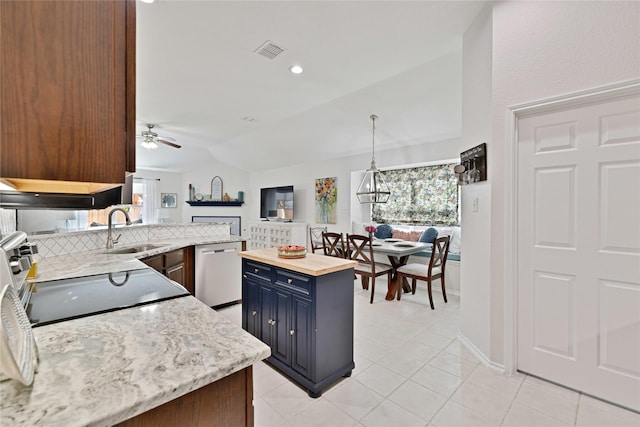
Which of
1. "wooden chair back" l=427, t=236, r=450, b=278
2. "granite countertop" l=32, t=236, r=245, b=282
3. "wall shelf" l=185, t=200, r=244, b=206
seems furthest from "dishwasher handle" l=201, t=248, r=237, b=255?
"wall shelf" l=185, t=200, r=244, b=206

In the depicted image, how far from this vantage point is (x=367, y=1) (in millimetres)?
2059

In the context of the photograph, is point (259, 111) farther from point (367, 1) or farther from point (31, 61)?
point (31, 61)

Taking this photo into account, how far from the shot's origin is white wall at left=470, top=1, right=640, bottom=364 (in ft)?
5.41

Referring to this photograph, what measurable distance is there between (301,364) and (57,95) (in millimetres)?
1928

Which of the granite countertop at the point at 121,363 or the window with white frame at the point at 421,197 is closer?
the granite countertop at the point at 121,363

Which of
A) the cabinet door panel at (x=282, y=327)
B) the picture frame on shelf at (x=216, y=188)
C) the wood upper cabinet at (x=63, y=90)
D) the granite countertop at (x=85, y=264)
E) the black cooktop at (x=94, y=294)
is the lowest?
the cabinet door panel at (x=282, y=327)

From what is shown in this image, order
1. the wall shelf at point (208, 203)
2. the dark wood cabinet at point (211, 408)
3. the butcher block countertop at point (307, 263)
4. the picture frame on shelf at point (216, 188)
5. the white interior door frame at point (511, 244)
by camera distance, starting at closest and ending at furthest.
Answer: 1. the dark wood cabinet at point (211, 408)
2. the butcher block countertop at point (307, 263)
3. the white interior door frame at point (511, 244)
4. the wall shelf at point (208, 203)
5. the picture frame on shelf at point (216, 188)

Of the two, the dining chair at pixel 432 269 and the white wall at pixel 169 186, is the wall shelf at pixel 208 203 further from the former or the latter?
the dining chair at pixel 432 269

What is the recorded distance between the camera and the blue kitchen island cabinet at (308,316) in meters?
1.84

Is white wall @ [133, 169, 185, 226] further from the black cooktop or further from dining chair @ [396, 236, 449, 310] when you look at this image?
the black cooktop

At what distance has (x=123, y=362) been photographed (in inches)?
28.5

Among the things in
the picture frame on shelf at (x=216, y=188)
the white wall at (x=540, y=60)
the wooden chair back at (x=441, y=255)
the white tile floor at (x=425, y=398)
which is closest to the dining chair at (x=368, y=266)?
the wooden chair back at (x=441, y=255)

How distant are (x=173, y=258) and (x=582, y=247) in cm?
340

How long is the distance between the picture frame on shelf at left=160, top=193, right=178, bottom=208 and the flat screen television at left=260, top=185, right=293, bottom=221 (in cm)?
305
